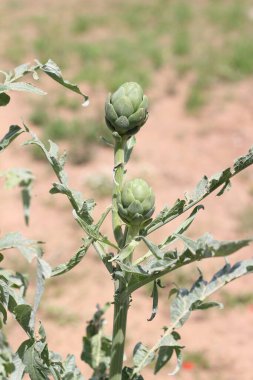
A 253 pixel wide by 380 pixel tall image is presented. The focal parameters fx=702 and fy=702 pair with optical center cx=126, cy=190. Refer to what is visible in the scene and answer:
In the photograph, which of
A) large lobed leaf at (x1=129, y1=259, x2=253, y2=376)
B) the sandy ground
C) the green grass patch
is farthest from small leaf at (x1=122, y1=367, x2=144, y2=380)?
the green grass patch

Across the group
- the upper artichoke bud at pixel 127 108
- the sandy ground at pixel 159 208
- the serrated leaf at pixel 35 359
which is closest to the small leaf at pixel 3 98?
the upper artichoke bud at pixel 127 108

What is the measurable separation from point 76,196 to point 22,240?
0.44ft

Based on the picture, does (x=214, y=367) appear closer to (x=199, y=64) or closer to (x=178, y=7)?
(x=199, y=64)

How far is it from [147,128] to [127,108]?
487 cm

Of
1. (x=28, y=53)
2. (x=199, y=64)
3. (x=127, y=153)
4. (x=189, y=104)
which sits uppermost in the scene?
(x=28, y=53)

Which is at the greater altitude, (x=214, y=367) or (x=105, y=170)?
(x=105, y=170)

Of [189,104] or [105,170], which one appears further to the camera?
[189,104]

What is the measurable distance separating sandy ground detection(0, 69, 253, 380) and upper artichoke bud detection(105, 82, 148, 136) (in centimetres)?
231

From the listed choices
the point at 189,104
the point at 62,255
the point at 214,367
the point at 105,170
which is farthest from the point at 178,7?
the point at 214,367

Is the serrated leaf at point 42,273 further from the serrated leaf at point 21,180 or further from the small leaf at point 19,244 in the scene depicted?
the serrated leaf at point 21,180

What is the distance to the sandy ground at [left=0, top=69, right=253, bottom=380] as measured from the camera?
3562 millimetres

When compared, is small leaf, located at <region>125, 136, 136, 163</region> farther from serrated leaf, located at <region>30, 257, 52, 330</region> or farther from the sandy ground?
the sandy ground

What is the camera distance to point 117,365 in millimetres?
1156

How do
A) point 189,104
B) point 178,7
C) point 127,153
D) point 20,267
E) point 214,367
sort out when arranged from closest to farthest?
point 127,153 < point 214,367 < point 20,267 < point 189,104 < point 178,7
